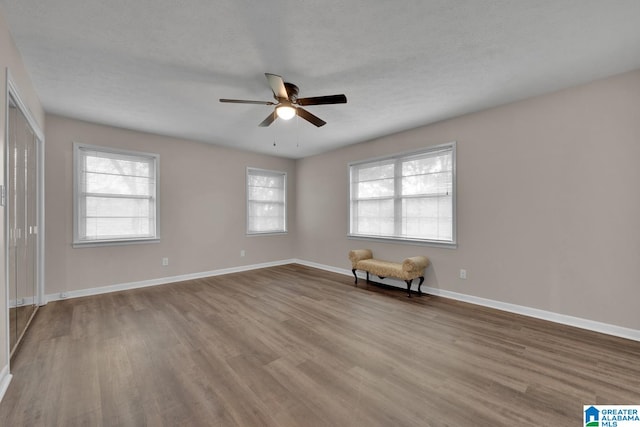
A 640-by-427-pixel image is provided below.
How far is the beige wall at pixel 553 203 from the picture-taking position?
2.75m

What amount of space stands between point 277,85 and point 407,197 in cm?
303

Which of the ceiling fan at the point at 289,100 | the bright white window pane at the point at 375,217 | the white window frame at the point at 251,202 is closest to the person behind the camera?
the ceiling fan at the point at 289,100

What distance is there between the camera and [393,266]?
14.2 feet

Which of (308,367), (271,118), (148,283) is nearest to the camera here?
(308,367)

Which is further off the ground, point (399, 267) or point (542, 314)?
point (399, 267)

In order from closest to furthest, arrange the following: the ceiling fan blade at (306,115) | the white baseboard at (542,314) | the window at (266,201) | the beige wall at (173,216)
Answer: the white baseboard at (542,314) → the ceiling fan blade at (306,115) → the beige wall at (173,216) → the window at (266,201)

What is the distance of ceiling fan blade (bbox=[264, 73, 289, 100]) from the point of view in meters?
2.37

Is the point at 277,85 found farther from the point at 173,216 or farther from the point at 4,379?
the point at 173,216

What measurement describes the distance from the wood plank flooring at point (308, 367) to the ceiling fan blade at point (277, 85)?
2469 mm

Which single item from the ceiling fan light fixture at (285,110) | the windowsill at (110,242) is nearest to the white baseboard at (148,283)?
the windowsill at (110,242)

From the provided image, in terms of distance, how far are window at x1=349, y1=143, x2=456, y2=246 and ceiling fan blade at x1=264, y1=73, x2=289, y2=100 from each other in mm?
2699

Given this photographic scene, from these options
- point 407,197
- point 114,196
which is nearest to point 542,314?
point 407,197

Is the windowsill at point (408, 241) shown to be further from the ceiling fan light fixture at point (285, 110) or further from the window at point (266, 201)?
the ceiling fan light fixture at point (285, 110)

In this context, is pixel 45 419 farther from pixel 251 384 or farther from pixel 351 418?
pixel 351 418
